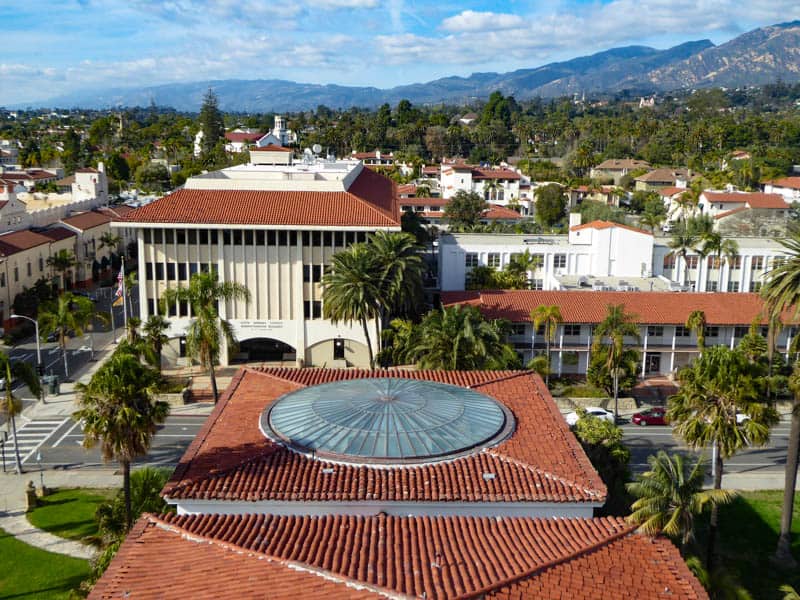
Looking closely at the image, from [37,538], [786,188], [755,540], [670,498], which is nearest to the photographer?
[670,498]

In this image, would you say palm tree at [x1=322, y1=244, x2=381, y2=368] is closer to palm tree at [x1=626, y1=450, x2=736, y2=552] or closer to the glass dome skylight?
the glass dome skylight

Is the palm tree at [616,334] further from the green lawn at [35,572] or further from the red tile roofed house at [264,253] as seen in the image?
the green lawn at [35,572]

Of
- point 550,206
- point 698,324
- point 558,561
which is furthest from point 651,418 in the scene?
point 550,206

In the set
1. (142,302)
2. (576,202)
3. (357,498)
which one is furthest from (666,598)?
(576,202)

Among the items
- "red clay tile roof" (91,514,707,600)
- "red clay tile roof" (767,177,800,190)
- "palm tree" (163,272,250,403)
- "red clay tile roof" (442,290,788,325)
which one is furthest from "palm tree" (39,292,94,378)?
"red clay tile roof" (767,177,800,190)

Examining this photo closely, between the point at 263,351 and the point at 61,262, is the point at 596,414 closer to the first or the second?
the point at 263,351

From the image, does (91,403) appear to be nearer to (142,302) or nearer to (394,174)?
(142,302)
